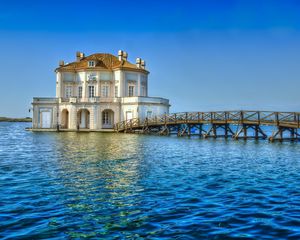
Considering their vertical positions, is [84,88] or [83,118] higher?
[84,88]

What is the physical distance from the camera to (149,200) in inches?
426

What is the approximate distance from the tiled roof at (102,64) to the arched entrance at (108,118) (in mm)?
6788

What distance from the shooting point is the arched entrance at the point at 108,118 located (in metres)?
54.2

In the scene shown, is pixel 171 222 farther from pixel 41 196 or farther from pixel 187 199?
pixel 41 196

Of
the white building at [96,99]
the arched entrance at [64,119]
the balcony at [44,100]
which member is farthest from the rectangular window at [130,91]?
the balcony at [44,100]

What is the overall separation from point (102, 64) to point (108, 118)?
891cm

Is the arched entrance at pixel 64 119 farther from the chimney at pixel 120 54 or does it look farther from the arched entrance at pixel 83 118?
the chimney at pixel 120 54

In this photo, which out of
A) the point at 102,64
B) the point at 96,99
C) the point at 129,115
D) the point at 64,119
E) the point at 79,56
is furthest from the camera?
the point at 79,56

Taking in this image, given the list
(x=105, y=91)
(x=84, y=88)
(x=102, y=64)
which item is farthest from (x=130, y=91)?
(x=84, y=88)

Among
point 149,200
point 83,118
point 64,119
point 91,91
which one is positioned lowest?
point 149,200

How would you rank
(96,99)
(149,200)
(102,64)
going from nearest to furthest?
(149,200), (96,99), (102,64)

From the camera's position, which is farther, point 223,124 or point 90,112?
point 90,112

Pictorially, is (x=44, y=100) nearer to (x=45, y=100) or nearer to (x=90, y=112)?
(x=45, y=100)

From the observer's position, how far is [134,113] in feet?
170
